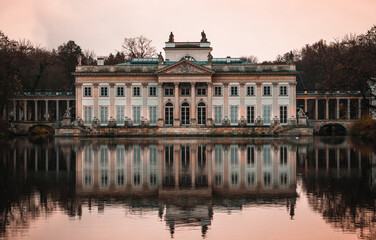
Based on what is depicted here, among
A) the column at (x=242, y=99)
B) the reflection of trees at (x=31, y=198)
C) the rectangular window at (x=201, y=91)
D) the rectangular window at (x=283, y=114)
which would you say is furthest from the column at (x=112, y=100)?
the reflection of trees at (x=31, y=198)

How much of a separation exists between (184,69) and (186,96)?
427 cm

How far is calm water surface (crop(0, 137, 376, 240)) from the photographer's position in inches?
521

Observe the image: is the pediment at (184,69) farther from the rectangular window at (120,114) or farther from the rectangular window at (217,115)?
the rectangular window at (120,114)

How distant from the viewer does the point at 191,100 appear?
244 ft

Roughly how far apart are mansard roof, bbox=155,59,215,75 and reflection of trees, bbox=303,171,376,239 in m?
50.3

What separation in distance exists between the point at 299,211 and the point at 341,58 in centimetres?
4343

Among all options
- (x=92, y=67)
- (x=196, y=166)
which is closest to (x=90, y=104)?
(x=92, y=67)

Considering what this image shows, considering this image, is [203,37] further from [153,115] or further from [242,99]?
[153,115]

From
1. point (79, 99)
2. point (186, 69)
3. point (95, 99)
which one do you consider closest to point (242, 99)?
point (186, 69)

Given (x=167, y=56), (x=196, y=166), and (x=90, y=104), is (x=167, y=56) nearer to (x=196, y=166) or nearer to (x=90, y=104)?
(x=90, y=104)

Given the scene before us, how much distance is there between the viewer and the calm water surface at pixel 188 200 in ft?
43.4

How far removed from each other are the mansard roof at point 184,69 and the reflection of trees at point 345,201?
50.3 m

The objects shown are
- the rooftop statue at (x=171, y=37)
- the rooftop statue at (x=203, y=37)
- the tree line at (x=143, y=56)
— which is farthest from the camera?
the rooftop statue at (x=203, y=37)

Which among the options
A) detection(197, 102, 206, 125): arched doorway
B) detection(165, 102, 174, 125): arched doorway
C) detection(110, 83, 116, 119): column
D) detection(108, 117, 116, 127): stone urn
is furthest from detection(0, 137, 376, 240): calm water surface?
detection(110, 83, 116, 119): column
